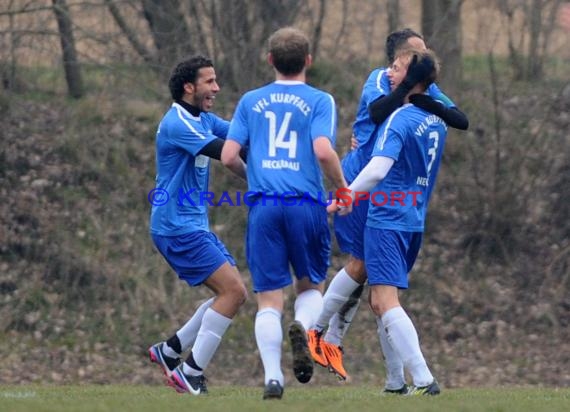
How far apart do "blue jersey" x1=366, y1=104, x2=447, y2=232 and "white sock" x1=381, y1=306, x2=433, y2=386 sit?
0.56 meters

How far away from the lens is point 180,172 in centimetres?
824

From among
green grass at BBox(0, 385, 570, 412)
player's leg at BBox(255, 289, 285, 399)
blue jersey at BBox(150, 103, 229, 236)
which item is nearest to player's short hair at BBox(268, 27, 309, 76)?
blue jersey at BBox(150, 103, 229, 236)

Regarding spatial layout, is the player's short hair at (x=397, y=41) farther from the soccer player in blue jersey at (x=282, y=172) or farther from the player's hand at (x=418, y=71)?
the soccer player in blue jersey at (x=282, y=172)

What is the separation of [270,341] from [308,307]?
0.34 meters

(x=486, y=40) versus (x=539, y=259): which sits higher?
(x=486, y=40)

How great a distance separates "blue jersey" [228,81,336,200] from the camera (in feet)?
23.8

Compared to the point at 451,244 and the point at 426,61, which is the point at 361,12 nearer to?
the point at 451,244

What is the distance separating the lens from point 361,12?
1672 centimetres

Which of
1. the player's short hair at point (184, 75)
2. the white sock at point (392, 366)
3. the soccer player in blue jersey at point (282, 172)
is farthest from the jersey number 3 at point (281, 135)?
the white sock at point (392, 366)

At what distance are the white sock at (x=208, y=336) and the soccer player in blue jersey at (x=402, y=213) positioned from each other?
1050mm

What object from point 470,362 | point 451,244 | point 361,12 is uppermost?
point 361,12

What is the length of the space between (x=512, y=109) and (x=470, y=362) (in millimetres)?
3887

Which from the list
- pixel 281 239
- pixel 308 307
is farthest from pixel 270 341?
pixel 281 239

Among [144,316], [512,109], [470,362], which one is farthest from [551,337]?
[144,316]
